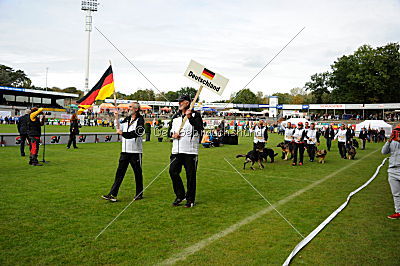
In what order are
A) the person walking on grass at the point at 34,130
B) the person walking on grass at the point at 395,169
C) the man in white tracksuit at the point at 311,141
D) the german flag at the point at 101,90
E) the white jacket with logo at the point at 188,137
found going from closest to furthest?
the person walking on grass at the point at 395,169, the white jacket with logo at the point at 188,137, the german flag at the point at 101,90, the person walking on grass at the point at 34,130, the man in white tracksuit at the point at 311,141

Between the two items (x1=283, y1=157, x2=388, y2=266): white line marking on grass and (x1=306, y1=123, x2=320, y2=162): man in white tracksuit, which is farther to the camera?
(x1=306, y1=123, x2=320, y2=162): man in white tracksuit

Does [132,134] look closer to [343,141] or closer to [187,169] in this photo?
[187,169]

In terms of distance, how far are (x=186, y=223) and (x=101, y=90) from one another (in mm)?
4140

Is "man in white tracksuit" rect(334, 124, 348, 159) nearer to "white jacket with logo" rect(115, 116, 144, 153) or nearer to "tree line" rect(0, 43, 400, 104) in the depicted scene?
"white jacket with logo" rect(115, 116, 144, 153)

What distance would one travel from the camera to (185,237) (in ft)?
16.2

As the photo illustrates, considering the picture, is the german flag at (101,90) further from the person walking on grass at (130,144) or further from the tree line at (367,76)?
the tree line at (367,76)

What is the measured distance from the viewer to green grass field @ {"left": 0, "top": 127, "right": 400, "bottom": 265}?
4250 mm

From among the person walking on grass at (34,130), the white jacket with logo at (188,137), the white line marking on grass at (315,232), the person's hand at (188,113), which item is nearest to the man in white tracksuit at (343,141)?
the white line marking on grass at (315,232)

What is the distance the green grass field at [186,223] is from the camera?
4250 millimetres

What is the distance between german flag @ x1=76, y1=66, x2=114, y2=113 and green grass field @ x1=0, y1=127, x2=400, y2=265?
87.1 inches

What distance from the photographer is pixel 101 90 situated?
7863mm

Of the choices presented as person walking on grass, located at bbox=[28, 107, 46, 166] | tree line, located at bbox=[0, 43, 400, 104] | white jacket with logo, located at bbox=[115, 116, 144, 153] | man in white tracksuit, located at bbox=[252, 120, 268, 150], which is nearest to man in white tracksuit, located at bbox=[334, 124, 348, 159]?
man in white tracksuit, located at bbox=[252, 120, 268, 150]

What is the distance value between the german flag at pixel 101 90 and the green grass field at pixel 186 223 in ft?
7.26

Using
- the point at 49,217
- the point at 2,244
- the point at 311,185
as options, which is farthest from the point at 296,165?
the point at 2,244
